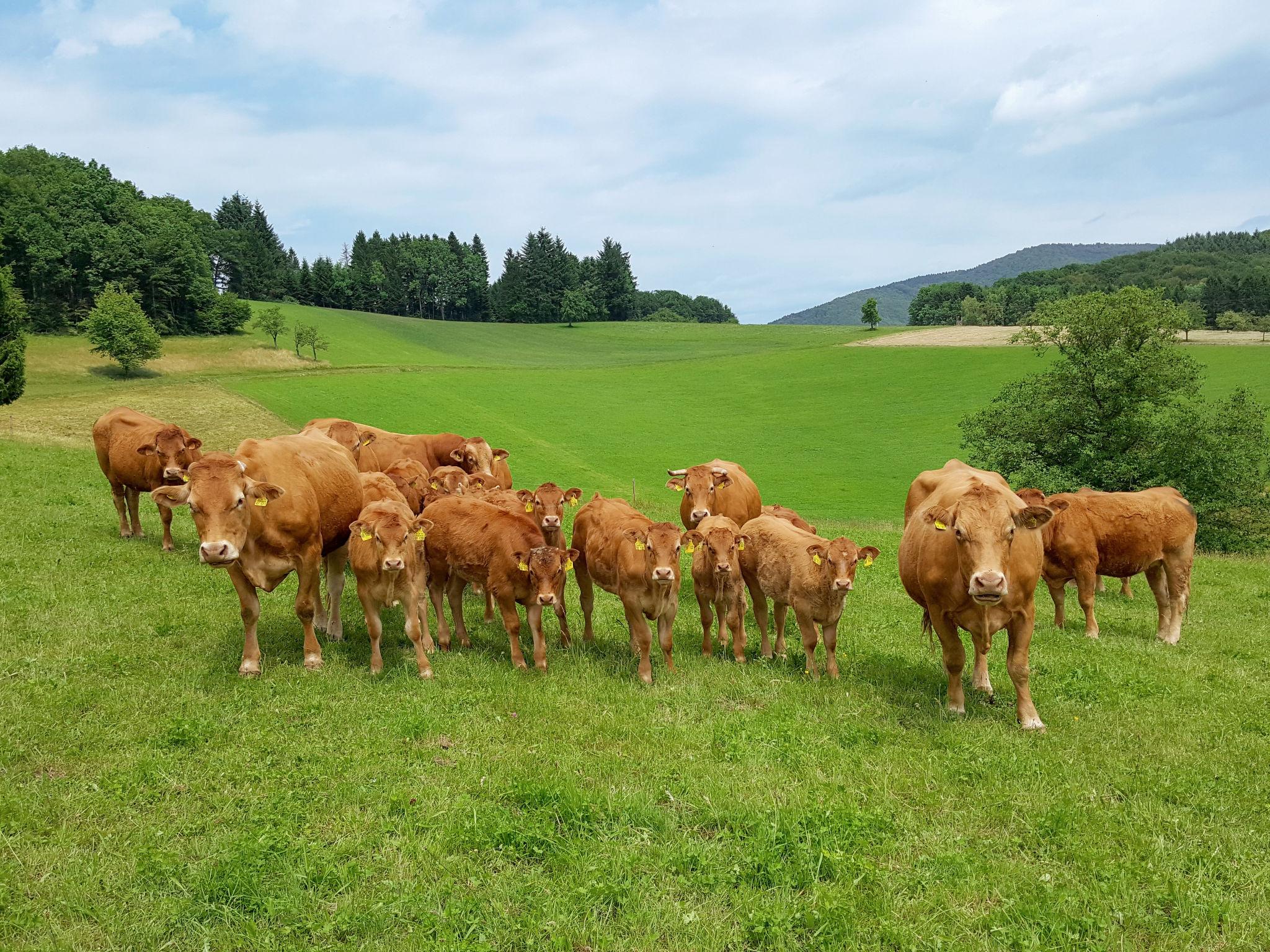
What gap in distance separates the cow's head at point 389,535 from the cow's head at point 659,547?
2.61 metres

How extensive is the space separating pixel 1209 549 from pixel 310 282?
380 feet

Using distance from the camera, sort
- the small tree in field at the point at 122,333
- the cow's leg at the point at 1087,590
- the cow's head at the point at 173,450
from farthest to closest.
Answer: the small tree in field at the point at 122,333 → the cow's head at the point at 173,450 → the cow's leg at the point at 1087,590

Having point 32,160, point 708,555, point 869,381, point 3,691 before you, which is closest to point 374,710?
point 3,691

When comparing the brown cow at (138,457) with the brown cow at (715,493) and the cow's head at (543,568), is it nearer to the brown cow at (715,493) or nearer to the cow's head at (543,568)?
the cow's head at (543,568)

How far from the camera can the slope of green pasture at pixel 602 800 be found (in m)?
4.64

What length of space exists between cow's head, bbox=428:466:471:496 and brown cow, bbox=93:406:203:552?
13.3ft

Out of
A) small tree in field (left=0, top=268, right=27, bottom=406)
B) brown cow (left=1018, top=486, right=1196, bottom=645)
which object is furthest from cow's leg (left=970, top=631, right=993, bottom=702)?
small tree in field (left=0, top=268, right=27, bottom=406)

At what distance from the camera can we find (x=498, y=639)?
10.7 m

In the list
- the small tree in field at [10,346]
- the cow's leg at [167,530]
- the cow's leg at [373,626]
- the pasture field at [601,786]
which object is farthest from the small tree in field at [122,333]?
the cow's leg at [373,626]

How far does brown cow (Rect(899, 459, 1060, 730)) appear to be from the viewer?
24.6 ft

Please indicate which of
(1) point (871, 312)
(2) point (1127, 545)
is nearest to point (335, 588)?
(2) point (1127, 545)

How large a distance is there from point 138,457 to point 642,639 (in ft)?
35.6

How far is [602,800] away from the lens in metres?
5.96

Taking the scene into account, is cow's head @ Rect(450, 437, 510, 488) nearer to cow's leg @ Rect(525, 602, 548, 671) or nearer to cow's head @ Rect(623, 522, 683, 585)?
cow's leg @ Rect(525, 602, 548, 671)
